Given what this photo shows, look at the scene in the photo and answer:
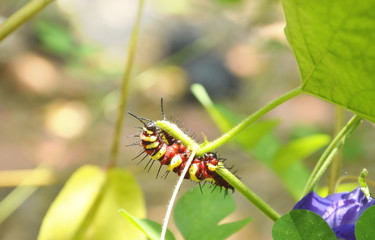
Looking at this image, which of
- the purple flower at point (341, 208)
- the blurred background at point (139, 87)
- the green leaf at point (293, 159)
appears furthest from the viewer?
the blurred background at point (139, 87)

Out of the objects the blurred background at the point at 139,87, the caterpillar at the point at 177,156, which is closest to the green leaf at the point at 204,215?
the caterpillar at the point at 177,156

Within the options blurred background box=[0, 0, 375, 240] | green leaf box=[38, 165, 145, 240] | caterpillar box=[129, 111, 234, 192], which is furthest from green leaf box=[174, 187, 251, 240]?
blurred background box=[0, 0, 375, 240]

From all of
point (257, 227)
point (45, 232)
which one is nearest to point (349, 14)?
point (45, 232)

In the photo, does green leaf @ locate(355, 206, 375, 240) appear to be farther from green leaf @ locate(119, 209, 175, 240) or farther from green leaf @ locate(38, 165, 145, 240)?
green leaf @ locate(38, 165, 145, 240)

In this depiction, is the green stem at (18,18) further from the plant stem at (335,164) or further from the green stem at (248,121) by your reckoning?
the plant stem at (335,164)

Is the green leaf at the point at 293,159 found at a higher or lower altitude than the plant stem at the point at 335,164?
lower

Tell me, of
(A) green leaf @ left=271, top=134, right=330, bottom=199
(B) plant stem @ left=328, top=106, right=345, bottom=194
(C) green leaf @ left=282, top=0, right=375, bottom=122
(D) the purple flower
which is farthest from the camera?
(A) green leaf @ left=271, top=134, right=330, bottom=199

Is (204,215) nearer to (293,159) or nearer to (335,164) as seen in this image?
(335,164)
